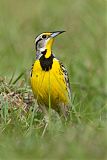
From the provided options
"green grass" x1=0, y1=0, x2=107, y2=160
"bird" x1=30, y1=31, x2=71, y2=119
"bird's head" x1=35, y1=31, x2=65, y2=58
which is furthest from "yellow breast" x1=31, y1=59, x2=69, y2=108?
"bird's head" x1=35, y1=31, x2=65, y2=58

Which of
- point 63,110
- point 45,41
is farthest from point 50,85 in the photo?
point 45,41

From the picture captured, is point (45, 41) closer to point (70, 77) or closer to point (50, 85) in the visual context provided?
point (50, 85)

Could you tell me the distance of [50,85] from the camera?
23.8 feet

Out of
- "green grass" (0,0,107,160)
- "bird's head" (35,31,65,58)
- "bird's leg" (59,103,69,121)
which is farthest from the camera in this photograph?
"bird's head" (35,31,65,58)

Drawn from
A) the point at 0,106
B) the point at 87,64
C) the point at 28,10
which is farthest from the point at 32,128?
the point at 28,10

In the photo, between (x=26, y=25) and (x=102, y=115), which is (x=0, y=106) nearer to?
(x=102, y=115)

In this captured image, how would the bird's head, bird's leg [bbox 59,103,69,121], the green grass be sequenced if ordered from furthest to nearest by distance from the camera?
the bird's head → bird's leg [bbox 59,103,69,121] → the green grass

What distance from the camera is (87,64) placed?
9.70 metres

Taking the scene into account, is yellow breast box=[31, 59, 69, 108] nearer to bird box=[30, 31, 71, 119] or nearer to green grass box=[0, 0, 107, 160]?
bird box=[30, 31, 71, 119]

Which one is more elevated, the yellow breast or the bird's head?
the bird's head

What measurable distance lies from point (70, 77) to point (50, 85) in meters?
1.69

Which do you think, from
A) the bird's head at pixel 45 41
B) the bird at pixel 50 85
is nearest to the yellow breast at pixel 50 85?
the bird at pixel 50 85

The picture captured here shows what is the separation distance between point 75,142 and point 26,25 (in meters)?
6.24

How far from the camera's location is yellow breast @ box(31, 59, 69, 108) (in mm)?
7243
